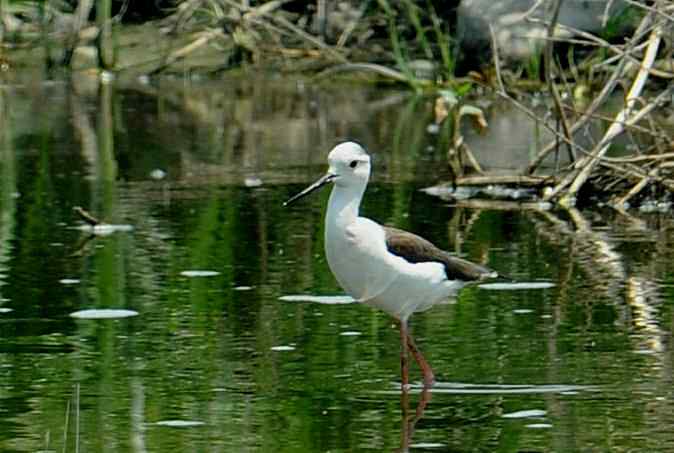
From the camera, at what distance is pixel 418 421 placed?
630cm

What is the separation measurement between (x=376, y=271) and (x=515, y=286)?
2112 millimetres

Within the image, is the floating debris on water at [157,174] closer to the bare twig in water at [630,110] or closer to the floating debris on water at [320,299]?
the bare twig in water at [630,110]

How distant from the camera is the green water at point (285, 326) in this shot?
617 centimetres

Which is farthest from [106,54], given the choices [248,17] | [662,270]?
[662,270]

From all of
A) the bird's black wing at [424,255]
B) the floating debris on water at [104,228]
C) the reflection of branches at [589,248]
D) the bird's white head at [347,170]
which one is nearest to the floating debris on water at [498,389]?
the bird's black wing at [424,255]

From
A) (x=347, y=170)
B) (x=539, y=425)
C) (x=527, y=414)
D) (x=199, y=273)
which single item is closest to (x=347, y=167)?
(x=347, y=170)

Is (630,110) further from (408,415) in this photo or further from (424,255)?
(408,415)

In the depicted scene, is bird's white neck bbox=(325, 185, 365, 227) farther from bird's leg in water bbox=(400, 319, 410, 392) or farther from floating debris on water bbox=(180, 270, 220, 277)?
floating debris on water bbox=(180, 270, 220, 277)

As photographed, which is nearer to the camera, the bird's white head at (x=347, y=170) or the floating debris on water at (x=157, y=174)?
the bird's white head at (x=347, y=170)

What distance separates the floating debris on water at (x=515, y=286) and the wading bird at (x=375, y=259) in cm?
172

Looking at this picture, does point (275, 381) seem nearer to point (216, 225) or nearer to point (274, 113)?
point (216, 225)

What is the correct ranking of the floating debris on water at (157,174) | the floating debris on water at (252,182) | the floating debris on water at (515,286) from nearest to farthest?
the floating debris on water at (515,286)
the floating debris on water at (252,182)
the floating debris on water at (157,174)

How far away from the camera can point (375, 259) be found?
22.0 ft

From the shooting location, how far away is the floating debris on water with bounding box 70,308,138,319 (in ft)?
26.7
